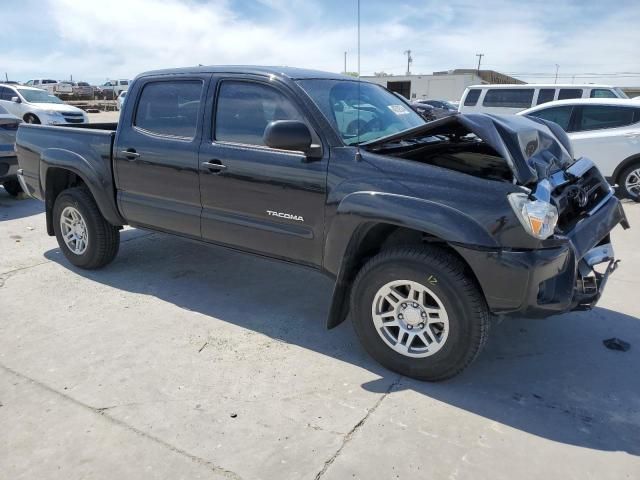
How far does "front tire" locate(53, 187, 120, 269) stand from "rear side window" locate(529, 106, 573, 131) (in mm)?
7043

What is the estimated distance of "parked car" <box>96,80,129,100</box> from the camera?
46866 millimetres

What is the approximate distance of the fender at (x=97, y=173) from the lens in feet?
14.9

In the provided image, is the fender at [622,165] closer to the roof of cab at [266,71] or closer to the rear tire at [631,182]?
the rear tire at [631,182]

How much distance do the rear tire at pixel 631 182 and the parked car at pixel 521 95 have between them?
11.2 feet

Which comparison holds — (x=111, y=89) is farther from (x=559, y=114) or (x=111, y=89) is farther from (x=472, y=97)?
(x=559, y=114)

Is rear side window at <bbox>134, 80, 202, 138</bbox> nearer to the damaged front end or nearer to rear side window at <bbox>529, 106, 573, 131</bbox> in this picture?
the damaged front end

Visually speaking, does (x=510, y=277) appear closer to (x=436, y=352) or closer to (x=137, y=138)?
(x=436, y=352)

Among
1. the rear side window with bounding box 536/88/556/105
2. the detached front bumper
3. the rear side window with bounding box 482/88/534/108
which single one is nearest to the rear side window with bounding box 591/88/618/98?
the rear side window with bounding box 536/88/556/105

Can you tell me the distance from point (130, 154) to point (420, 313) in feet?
9.05

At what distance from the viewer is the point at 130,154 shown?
4.32 m

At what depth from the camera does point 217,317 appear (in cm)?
405

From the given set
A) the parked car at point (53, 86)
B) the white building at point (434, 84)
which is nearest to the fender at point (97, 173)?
the white building at point (434, 84)

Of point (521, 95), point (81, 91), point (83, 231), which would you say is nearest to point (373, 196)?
point (83, 231)

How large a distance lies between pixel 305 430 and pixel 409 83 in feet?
145
